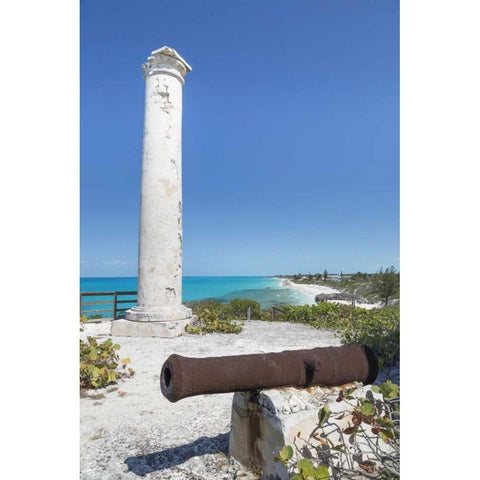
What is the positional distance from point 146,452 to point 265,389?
1.55 metres

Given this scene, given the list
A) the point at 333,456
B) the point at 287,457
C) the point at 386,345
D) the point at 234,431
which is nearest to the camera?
the point at 287,457

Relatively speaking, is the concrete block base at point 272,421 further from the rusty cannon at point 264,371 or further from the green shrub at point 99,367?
the green shrub at point 99,367

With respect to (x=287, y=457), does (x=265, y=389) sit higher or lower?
higher

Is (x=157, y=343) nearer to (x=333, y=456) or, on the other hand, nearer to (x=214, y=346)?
(x=214, y=346)

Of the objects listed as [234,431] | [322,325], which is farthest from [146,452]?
[322,325]

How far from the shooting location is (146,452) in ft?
10.5

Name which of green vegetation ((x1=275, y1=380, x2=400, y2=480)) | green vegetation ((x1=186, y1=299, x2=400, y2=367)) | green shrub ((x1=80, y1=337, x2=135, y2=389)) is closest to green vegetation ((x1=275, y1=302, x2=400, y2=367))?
green vegetation ((x1=186, y1=299, x2=400, y2=367))

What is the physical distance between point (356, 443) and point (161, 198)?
7977 millimetres

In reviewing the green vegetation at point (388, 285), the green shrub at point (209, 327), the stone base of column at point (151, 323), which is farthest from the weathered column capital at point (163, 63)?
the green vegetation at point (388, 285)

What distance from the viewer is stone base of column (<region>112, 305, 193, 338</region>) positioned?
28.1 ft

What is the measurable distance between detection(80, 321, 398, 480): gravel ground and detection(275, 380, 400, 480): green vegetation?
2.54 feet

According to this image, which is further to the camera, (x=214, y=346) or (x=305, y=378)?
(x=214, y=346)
